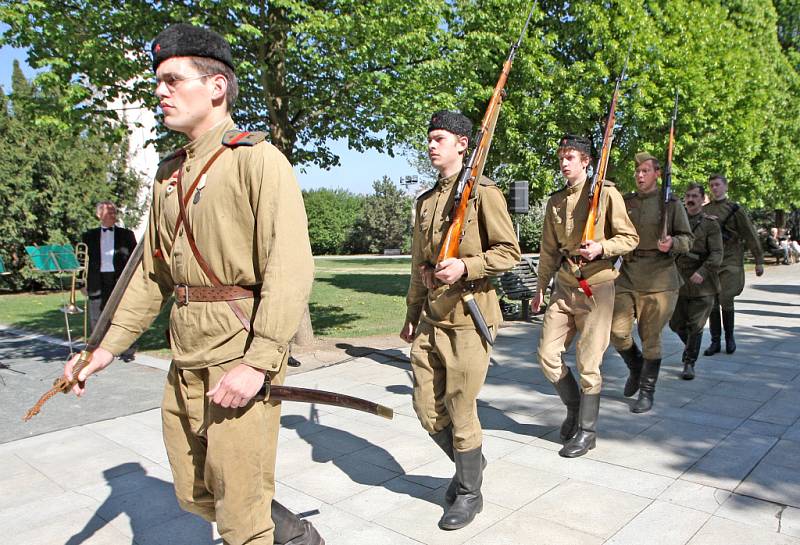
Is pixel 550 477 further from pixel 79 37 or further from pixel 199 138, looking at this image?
pixel 79 37

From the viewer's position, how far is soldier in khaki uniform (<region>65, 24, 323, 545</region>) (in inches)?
83.5

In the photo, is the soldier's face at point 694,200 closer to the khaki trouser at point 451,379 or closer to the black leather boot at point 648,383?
the black leather boot at point 648,383

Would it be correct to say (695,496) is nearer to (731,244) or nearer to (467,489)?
(467,489)

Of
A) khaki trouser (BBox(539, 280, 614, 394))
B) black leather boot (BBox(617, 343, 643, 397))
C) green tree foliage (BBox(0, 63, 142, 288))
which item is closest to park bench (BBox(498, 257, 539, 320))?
black leather boot (BBox(617, 343, 643, 397))

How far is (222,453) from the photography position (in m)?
2.18

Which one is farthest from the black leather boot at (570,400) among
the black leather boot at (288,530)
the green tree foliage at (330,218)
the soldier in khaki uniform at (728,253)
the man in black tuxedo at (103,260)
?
the green tree foliage at (330,218)

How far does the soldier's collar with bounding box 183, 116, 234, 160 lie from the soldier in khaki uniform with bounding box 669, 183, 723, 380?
6102 millimetres

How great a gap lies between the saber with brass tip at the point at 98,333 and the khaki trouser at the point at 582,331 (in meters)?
3.00

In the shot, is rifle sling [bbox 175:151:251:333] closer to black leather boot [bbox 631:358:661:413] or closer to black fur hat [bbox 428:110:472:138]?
black fur hat [bbox 428:110:472:138]

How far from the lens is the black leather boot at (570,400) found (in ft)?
15.5

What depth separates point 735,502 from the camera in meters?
3.68

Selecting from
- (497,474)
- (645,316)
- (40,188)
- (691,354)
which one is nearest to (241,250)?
(497,474)

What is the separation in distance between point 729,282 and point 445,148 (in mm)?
6242

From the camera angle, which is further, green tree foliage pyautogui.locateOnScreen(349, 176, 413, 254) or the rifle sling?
green tree foliage pyautogui.locateOnScreen(349, 176, 413, 254)
